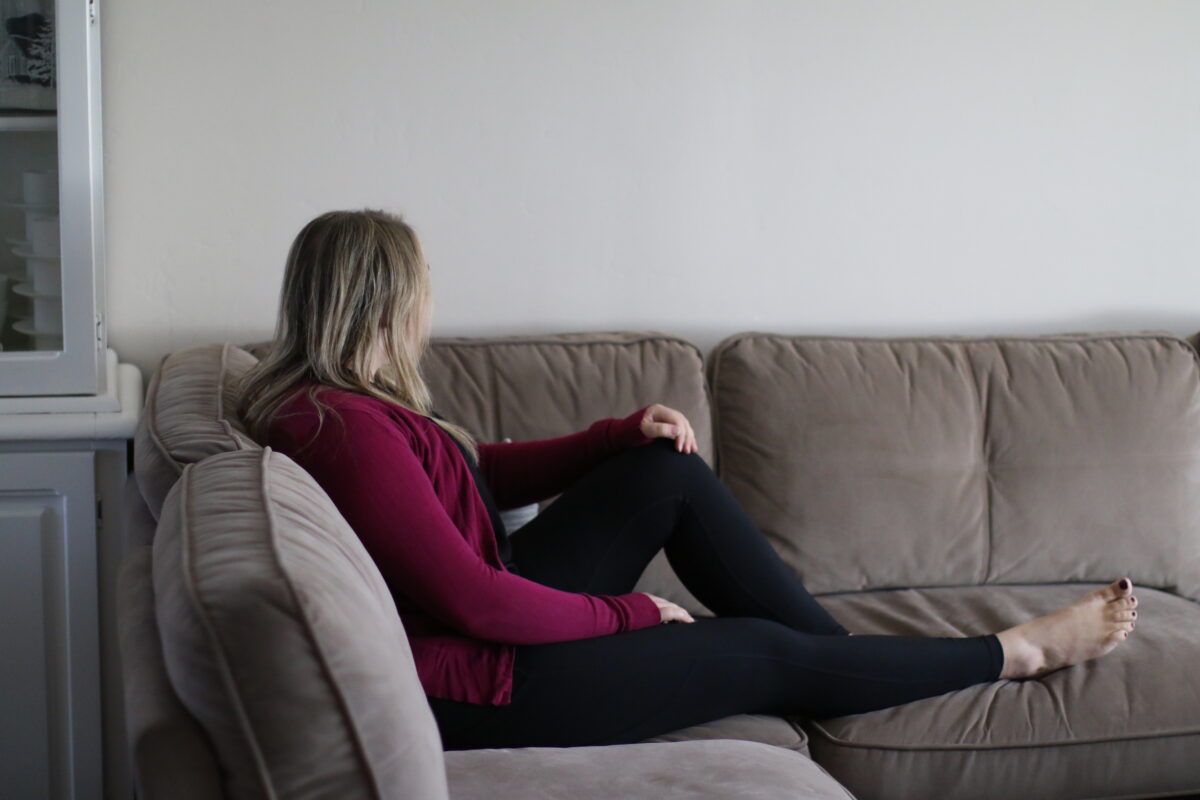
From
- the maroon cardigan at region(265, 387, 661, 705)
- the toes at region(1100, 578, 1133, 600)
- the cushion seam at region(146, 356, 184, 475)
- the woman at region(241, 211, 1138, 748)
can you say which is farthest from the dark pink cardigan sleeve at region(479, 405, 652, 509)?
the toes at region(1100, 578, 1133, 600)

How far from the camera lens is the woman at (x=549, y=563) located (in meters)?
1.39

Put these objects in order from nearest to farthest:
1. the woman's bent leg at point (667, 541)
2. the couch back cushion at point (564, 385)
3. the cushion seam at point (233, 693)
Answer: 1. the cushion seam at point (233, 693)
2. the woman's bent leg at point (667, 541)
3. the couch back cushion at point (564, 385)

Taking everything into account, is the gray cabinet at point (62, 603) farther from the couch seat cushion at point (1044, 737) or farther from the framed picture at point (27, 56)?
the couch seat cushion at point (1044, 737)

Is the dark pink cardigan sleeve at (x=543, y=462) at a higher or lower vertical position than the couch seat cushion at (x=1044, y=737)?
higher

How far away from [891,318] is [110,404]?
1.46m

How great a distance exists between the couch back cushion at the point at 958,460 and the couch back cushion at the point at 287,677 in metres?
1.27

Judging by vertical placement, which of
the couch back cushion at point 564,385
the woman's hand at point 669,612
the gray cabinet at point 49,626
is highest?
the couch back cushion at point 564,385

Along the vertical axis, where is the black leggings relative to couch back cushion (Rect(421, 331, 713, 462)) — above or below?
below

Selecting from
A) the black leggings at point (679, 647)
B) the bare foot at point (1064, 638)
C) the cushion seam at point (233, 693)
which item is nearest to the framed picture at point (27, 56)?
the black leggings at point (679, 647)

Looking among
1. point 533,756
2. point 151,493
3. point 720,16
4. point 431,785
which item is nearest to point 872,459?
point 720,16

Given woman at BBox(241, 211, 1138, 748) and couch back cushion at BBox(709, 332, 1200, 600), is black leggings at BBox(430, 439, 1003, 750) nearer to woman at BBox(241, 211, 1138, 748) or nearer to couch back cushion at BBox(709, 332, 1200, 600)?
woman at BBox(241, 211, 1138, 748)

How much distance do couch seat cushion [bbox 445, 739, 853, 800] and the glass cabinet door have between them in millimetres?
969

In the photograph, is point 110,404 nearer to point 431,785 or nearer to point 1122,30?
point 431,785

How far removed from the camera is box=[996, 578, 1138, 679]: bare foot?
1701 millimetres
